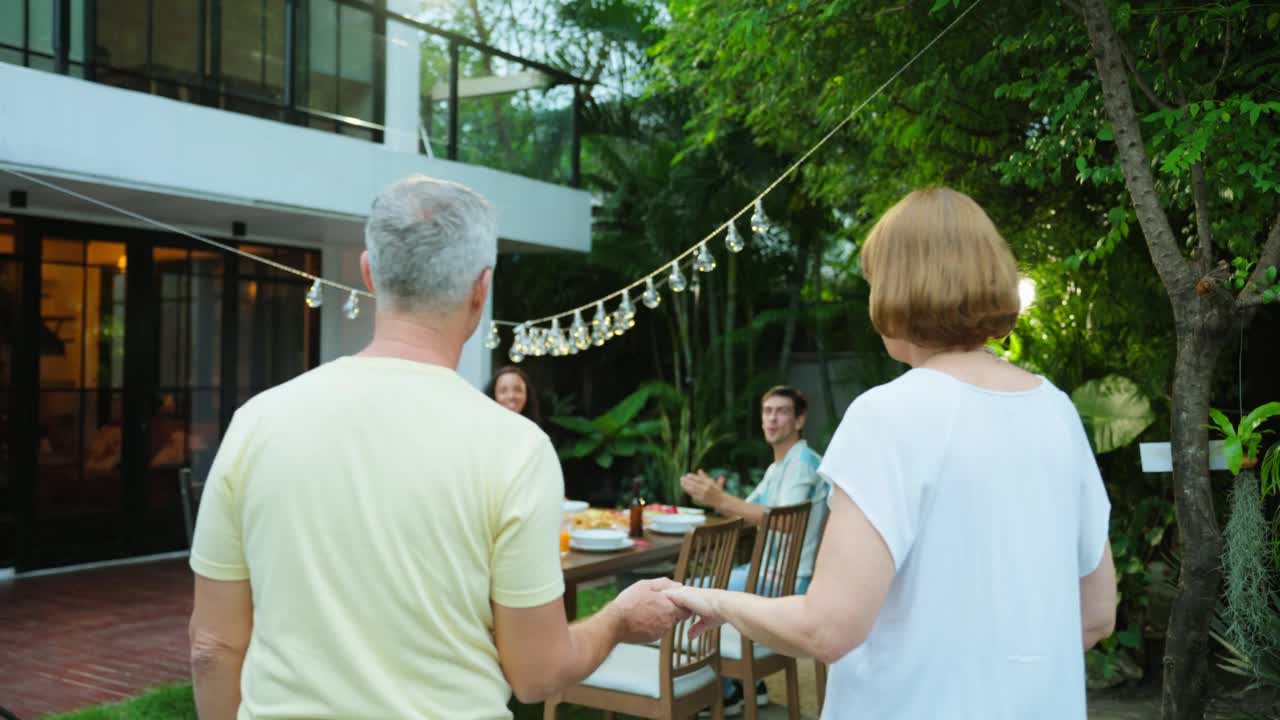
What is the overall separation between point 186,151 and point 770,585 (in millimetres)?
4698

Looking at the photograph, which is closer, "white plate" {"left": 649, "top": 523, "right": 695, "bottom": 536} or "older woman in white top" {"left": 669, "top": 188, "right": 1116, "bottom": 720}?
"older woman in white top" {"left": 669, "top": 188, "right": 1116, "bottom": 720}

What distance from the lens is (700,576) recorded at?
Answer: 4039mm

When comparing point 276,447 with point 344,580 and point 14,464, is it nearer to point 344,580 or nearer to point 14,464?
point 344,580

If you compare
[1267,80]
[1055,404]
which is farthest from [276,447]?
[1267,80]

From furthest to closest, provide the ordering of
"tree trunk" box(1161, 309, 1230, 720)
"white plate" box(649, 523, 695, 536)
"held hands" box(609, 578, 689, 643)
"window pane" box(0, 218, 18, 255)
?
"window pane" box(0, 218, 18, 255)
"white plate" box(649, 523, 695, 536)
"tree trunk" box(1161, 309, 1230, 720)
"held hands" box(609, 578, 689, 643)

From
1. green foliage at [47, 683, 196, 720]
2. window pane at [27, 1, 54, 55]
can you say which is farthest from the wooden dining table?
window pane at [27, 1, 54, 55]

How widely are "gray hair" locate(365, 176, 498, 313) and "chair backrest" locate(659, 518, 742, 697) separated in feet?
7.83

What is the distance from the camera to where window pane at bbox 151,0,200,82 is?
807 centimetres

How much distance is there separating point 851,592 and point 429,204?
0.80 meters

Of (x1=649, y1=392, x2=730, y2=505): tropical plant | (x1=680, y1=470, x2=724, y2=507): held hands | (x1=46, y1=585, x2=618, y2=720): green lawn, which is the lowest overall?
(x1=46, y1=585, x2=618, y2=720): green lawn

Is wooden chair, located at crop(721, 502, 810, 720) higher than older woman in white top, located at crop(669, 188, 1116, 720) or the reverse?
the reverse

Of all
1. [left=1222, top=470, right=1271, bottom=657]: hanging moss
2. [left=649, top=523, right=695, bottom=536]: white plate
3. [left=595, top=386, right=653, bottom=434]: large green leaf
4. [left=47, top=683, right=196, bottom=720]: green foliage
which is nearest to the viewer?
[left=1222, top=470, right=1271, bottom=657]: hanging moss

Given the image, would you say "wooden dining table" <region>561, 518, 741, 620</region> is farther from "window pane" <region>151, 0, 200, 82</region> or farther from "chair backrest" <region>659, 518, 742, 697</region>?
"window pane" <region>151, 0, 200, 82</region>

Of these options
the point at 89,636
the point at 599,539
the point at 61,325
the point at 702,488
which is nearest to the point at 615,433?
the point at 61,325
